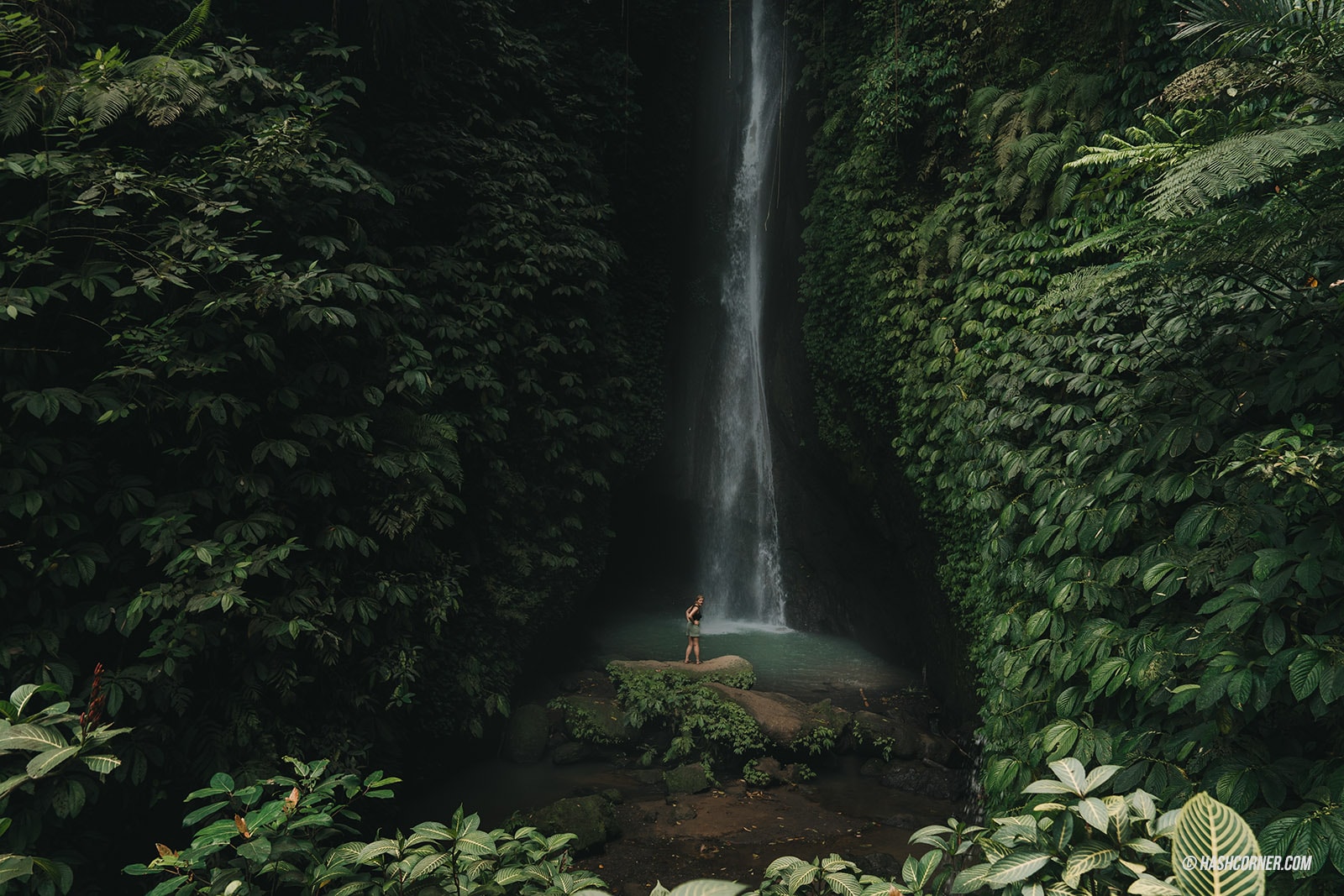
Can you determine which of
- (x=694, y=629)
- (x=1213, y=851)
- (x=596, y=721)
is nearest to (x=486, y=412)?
(x=596, y=721)

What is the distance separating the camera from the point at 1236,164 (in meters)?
2.51

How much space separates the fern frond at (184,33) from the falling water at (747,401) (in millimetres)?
10392

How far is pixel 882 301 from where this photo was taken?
26.0 feet

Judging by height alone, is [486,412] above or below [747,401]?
below

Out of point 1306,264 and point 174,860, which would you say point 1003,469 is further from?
point 174,860

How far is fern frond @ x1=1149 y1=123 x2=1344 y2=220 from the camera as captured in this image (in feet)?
7.93

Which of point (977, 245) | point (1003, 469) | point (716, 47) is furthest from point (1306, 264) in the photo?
point (716, 47)

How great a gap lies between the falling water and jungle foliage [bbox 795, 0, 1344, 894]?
6.22 meters

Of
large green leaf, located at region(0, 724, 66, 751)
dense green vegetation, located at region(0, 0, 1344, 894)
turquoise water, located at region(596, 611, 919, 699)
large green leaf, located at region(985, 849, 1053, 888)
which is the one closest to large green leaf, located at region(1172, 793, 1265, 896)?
dense green vegetation, located at region(0, 0, 1344, 894)

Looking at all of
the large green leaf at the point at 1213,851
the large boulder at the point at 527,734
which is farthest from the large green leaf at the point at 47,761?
the large boulder at the point at 527,734

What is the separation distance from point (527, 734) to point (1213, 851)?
720 cm

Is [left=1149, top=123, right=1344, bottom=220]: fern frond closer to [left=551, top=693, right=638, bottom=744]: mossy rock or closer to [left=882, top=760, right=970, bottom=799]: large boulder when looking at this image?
[left=882, top=760, right=970, bottom=799]: large boulder

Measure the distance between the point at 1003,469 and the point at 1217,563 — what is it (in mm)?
1794

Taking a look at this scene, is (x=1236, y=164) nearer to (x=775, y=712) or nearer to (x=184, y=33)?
(x=184, y=33)
